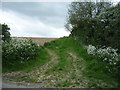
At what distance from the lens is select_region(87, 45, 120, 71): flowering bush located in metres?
9.30

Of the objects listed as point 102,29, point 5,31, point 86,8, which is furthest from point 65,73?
point 86,8

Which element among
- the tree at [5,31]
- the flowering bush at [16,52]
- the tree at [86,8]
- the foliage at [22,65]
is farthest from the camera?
the tree at [86,8]

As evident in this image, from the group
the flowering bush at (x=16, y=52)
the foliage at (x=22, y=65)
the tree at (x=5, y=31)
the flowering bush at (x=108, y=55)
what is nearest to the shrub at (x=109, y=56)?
the flowering bush at (x=108, y=55)

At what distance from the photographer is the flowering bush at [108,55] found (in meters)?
9.30

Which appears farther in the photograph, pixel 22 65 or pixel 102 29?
pixel 102 29

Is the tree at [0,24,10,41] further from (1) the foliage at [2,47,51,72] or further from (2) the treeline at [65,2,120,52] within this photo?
(2) the treeline at [65,2,120,52]

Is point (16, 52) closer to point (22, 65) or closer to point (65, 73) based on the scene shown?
point (22, 65)

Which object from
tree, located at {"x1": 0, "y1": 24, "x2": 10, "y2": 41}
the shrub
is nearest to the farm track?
the shrub

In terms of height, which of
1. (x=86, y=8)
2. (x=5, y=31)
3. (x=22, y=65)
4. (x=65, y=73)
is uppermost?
(x=86, y=8)

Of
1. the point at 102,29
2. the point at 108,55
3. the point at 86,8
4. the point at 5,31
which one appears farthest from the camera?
the point at 86,8

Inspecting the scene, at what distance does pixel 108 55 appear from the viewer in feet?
35.1

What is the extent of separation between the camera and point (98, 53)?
37.7ft

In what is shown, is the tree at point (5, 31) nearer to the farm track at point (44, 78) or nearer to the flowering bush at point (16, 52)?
the flowering bush at point (16, 52)

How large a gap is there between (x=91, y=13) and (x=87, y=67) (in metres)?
13.2
